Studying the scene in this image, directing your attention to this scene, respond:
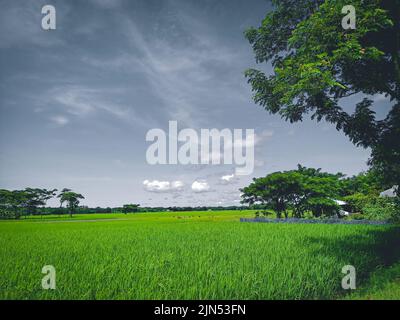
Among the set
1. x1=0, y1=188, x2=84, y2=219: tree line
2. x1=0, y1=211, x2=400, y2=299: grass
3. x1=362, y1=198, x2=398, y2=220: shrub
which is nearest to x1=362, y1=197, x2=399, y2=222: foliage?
x1=362, y1=198, x2=398, y2=220: shrub

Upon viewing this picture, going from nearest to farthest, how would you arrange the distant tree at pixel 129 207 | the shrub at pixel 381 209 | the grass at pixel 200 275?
the grass at pixel 200 275, the shrub at pixel 381 209, the distant tree at pixel 129 207

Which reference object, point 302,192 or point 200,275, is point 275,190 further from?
point 200,275

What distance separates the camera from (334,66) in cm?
752

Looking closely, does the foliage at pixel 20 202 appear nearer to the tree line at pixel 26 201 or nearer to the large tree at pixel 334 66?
the tree line at pixel 26 201

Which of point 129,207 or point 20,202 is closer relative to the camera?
point 20,202

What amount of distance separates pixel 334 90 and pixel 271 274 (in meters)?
6.78

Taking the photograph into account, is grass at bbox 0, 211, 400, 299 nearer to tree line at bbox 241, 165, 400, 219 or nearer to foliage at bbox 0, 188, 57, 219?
tree line at bbox 241, 165, 400, 219

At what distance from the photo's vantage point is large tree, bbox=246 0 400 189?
22.1ft

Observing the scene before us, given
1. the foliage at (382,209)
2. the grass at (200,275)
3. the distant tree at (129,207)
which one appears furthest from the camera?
the distant tree at (129,207)

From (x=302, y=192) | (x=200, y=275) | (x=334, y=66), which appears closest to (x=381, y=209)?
(x=302, y=192)

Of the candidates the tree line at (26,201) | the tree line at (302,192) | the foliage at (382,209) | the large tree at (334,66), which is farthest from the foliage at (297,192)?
the tree line at (26,201)

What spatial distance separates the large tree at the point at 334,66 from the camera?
6734 millimetres

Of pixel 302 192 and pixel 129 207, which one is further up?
pixel 302 192
